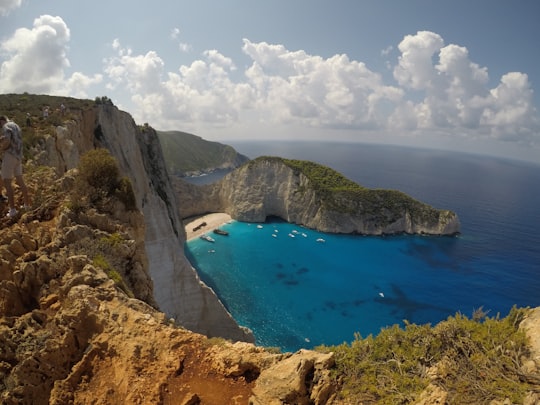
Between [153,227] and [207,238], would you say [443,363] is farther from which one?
[207,238]

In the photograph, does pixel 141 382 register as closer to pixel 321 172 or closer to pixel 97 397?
pixel 97 397

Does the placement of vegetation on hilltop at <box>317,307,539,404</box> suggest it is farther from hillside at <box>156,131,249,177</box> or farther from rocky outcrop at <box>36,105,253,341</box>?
hillside at <box>156,131,249,177</box>

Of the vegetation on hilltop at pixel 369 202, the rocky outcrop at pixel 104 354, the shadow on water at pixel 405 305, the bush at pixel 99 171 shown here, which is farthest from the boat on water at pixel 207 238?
the rocky outcrop at pixel 104 354

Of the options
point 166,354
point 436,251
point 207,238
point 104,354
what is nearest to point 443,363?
point 166,354

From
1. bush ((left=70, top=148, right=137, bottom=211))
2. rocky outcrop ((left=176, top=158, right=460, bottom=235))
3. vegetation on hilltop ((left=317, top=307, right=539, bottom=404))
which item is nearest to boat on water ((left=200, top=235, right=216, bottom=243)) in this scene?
rocky outcrop ((left=176, top=158, right=460, bottom=235))

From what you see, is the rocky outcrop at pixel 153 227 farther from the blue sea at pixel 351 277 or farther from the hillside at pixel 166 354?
the hillside at pixel 166 354
